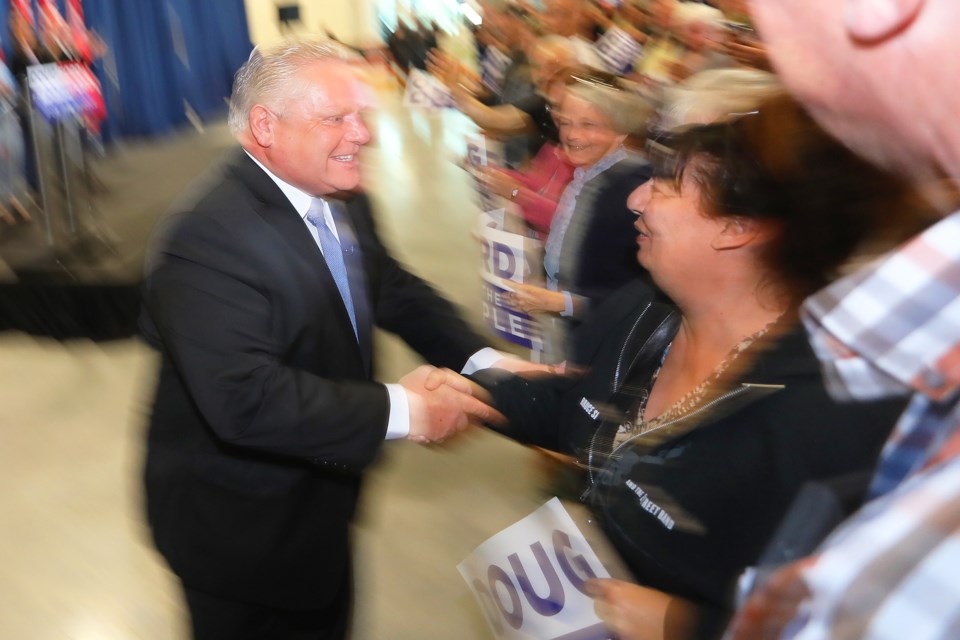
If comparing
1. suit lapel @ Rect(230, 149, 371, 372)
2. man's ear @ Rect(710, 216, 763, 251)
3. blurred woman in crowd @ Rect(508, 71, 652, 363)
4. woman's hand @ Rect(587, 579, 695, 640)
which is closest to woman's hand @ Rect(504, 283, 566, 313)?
blurred woman in crowd @ Rect(508, 71, 652, 363)

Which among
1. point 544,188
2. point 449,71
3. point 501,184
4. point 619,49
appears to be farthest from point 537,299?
point 449,71

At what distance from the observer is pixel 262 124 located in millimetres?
1665

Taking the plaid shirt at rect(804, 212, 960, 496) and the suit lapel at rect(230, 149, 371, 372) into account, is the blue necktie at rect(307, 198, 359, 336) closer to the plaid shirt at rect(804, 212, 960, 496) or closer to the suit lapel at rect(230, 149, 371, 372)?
the suit lapel at rect(230, 149, 371, 372)

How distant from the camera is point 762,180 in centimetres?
133

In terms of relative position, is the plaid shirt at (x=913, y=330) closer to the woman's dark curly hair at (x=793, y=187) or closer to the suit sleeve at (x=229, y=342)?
the woman's dark curly hair at (x=793, y=187)

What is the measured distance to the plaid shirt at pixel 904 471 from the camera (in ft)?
1.59

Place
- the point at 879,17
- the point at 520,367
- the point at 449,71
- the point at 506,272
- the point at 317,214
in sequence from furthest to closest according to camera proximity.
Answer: the point at 449,71
the point at 506,272
the point at 520,367
the point at 317,214
the point at 879,17

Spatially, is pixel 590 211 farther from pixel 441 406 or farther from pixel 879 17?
pixel 879 17

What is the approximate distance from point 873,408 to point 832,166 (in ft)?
1.17

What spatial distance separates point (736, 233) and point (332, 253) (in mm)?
855

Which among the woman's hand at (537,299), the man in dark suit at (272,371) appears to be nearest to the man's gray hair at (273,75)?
the man in dark suit at (272,371)

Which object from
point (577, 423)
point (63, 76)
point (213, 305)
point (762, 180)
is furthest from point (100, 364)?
point (762, 180)

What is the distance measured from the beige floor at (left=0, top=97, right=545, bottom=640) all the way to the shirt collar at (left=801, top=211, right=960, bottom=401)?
1.53 meters

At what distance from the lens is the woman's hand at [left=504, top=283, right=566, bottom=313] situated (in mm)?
2613
